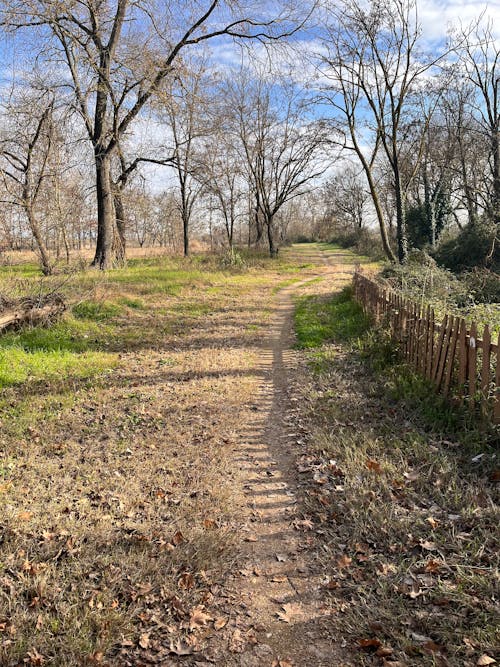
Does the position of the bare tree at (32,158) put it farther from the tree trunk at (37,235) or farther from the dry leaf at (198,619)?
the dry leaf at (198,619)

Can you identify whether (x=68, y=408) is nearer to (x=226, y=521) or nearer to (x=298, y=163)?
(x=226, y=521)

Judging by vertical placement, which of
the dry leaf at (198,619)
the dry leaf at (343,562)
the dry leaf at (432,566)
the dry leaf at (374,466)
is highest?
the dry leaf at (374,466)

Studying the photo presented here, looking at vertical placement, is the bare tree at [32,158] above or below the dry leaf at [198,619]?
above

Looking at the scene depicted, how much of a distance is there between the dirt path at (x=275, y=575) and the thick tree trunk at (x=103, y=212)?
1561 cm

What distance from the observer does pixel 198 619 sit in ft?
10.0

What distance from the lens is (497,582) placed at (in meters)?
3.11

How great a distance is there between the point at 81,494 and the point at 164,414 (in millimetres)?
2210

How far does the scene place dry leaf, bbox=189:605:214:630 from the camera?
3.02m

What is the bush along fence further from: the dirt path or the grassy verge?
the dirt path

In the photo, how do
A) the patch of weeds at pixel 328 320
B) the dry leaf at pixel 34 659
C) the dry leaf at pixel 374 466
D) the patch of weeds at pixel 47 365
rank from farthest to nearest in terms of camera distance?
the patch of weeds at pixel 328 320 < the patch of weeds at pixel 47 365 < the dry leaf at pixel 374 466 < the dry leaf at pixel 34 659

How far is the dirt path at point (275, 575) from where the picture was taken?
2.85m

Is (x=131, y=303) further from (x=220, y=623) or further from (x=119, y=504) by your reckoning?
(x=220, y=623)

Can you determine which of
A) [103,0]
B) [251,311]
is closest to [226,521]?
[251,311]

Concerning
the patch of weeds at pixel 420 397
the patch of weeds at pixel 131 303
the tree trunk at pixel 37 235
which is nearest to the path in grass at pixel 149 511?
the patch of weeds at pixel 420 397
